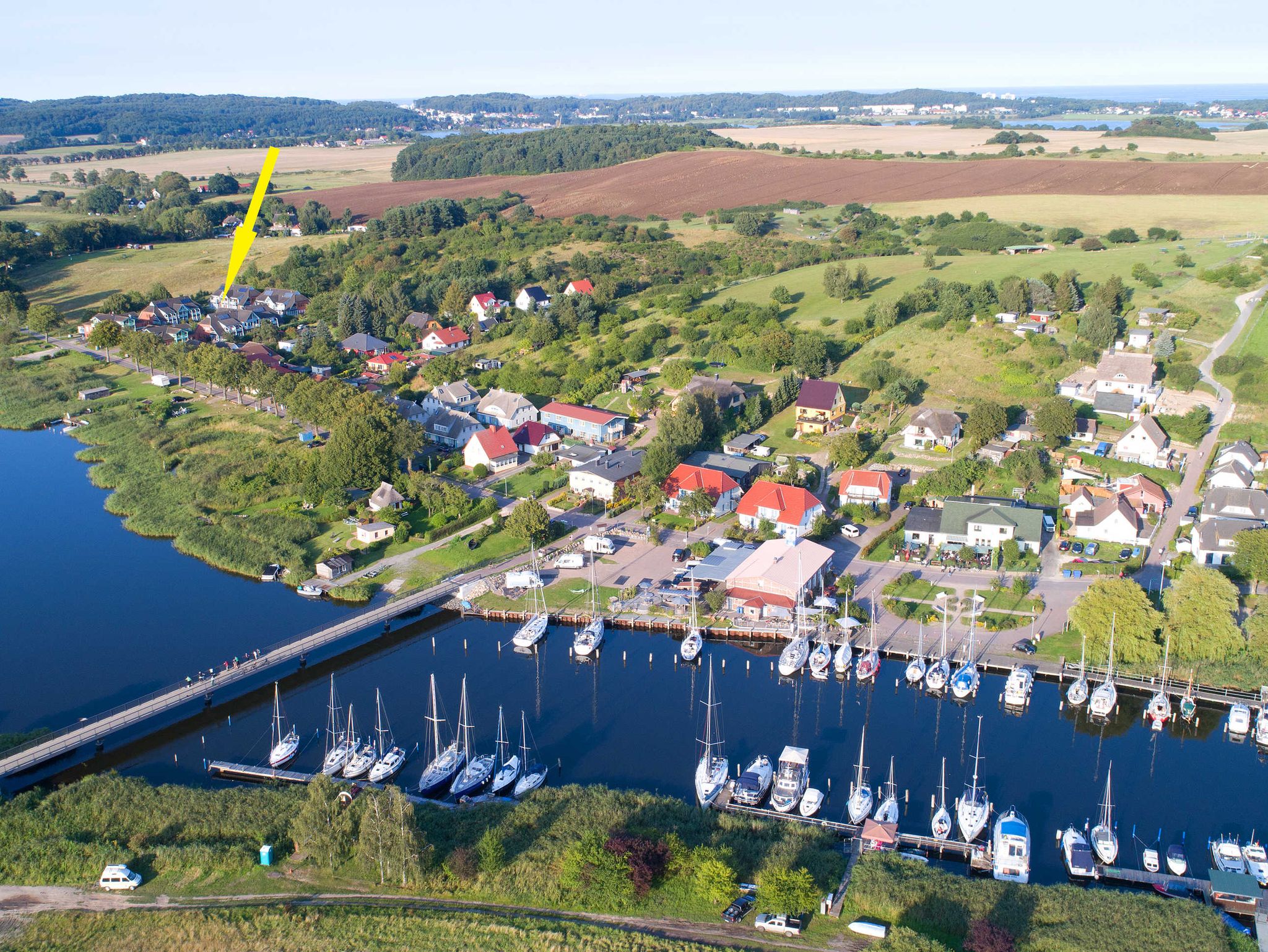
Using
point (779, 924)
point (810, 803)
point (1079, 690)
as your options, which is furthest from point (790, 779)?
point (1079, 690)

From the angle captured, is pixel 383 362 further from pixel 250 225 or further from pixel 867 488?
pixel 250 225

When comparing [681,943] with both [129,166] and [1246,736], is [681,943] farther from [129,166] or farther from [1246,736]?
[129,166]

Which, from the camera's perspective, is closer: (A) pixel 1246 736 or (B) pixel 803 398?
(A) pixel 1246 736

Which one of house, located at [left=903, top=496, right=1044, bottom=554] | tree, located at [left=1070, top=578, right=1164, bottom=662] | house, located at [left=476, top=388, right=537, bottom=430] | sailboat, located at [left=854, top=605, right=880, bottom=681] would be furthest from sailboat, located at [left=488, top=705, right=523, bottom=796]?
house, located at [left=476, top=388, right=537, bottom=430]

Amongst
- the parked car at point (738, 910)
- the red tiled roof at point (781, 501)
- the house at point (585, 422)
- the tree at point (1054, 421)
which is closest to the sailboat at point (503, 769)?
the parked car at point (738, 910)

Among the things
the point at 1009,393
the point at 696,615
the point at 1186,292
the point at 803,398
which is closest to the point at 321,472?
the point at 696,615
